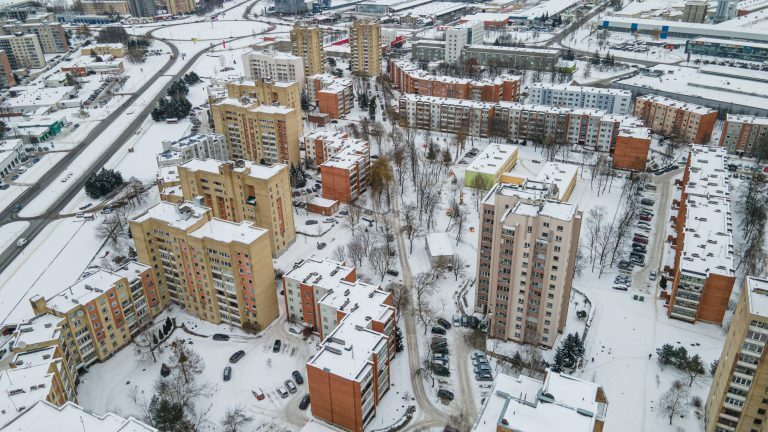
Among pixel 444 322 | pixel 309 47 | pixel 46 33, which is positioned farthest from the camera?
pixel 46 33

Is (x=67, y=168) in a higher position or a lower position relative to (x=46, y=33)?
lower

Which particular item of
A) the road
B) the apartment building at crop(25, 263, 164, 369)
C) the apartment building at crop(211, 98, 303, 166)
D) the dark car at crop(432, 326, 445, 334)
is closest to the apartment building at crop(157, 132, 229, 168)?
the apartment building at crop(211, 98, 303, 166)

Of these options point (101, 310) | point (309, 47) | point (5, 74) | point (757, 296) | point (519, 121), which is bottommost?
point (101, 310)

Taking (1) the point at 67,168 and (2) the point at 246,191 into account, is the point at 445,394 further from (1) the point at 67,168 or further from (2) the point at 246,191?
(1) the point at 67,168

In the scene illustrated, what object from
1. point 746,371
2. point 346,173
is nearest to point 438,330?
point 746,371

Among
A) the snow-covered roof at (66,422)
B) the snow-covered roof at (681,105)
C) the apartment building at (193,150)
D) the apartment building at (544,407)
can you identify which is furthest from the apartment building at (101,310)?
the snow-covered roof at (681,105)

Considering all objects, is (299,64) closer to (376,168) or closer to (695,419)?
(376,168)

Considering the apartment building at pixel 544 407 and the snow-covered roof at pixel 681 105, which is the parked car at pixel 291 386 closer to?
the apartment building at pixel 544 407

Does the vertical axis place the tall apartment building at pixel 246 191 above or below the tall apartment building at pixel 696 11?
below
